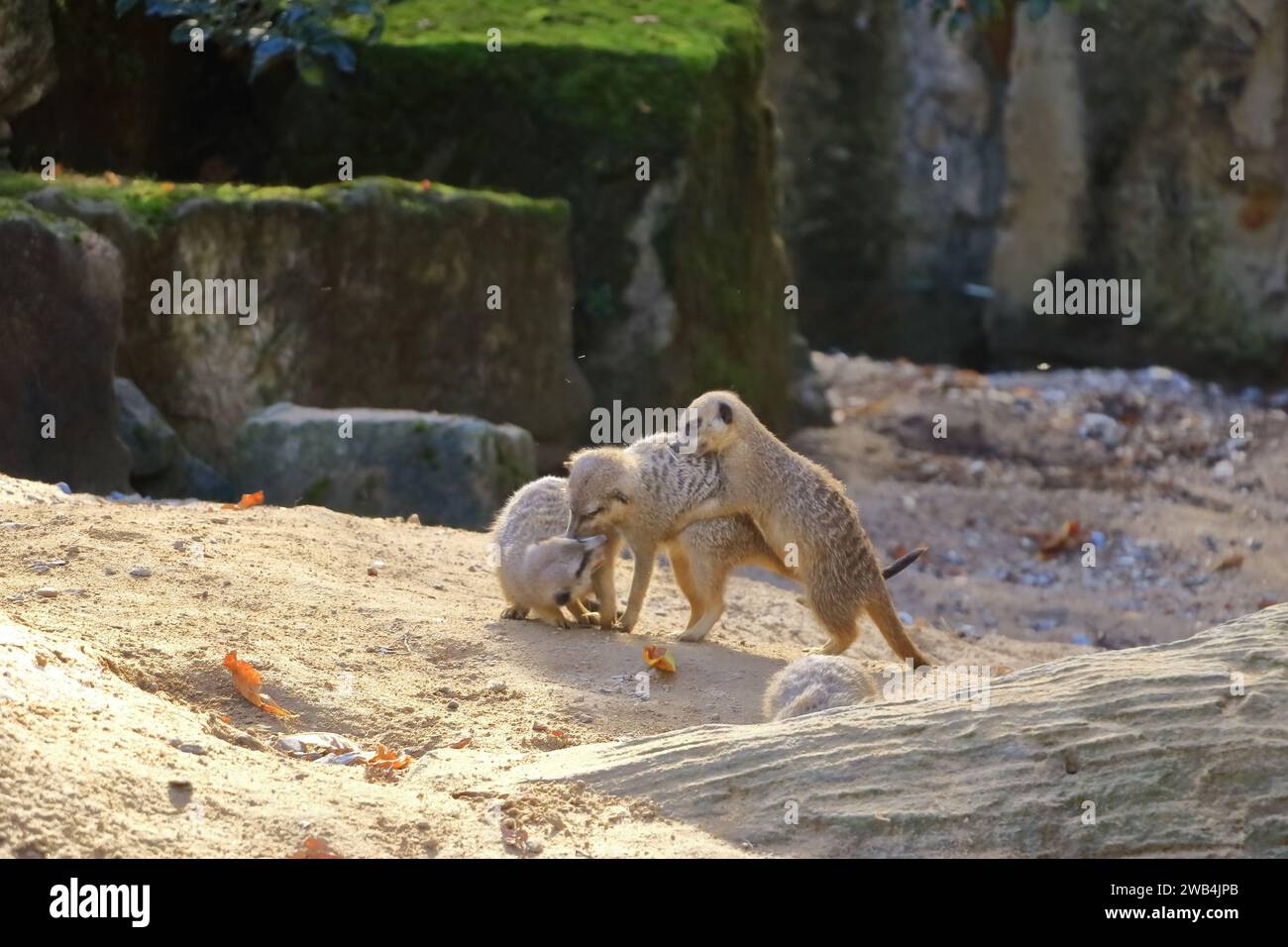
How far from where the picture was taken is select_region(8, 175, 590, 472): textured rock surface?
7715 mm

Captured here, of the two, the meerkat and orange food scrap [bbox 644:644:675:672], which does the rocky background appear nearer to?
the meerkat

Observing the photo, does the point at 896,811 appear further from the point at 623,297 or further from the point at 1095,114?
the point at 1095,114

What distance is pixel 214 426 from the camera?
7992mm

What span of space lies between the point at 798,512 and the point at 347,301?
141 inches

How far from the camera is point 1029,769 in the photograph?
3453mm

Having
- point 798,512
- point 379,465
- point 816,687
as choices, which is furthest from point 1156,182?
point 816,687

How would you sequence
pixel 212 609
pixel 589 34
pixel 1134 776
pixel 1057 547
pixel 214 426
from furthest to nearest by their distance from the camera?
pixel 589 34
pixel 1057 547
pixel 214 426
pixel 212 609
pixel 1134 776

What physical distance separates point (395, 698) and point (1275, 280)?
450 inches

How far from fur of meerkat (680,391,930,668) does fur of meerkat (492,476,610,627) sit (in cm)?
45

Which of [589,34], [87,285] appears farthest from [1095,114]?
[87,285]

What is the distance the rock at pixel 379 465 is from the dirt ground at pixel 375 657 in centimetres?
68

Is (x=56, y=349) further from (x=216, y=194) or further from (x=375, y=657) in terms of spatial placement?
(x=375, y=657)

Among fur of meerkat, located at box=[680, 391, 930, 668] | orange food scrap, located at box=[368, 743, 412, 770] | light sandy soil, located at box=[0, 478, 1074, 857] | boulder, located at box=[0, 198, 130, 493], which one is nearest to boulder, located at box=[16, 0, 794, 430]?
boulder, located at box=[0, 198, 130, 493]

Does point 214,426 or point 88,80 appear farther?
point 88,80
